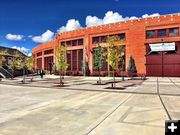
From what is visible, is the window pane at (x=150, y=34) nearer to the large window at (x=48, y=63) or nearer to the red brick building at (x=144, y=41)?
the red brick building at (x=144, y=41)

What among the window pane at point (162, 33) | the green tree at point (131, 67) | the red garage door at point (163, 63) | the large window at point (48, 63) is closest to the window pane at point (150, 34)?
the window pane at point (162, 33)

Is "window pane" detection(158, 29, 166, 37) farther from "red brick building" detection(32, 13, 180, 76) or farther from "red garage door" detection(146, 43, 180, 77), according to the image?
"red garage door" detection(146, 43, 180, 77)

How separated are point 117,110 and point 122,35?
40051 millimetres

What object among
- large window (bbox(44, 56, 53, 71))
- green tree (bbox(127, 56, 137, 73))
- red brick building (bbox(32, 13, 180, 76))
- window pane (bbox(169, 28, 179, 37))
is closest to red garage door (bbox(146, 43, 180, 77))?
red brick building (bbox(32, 13, 180, 76))

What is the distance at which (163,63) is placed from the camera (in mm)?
44125

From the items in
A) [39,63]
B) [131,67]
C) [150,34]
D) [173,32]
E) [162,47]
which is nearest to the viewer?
[173,32]

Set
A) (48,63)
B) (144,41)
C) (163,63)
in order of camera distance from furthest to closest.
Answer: (48,63) → (144,41) → (163,63)

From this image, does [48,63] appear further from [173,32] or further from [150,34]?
[173,32]

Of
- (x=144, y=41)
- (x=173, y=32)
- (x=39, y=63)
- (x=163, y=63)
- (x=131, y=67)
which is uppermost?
(x=173, y=32)

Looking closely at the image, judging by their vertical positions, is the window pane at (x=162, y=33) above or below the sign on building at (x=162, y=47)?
above

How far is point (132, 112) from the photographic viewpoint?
1068cm

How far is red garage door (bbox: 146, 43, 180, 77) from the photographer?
141ft

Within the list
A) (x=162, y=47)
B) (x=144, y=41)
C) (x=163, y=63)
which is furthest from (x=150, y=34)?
(x=163, y=63)

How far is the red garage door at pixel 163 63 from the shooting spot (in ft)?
141
